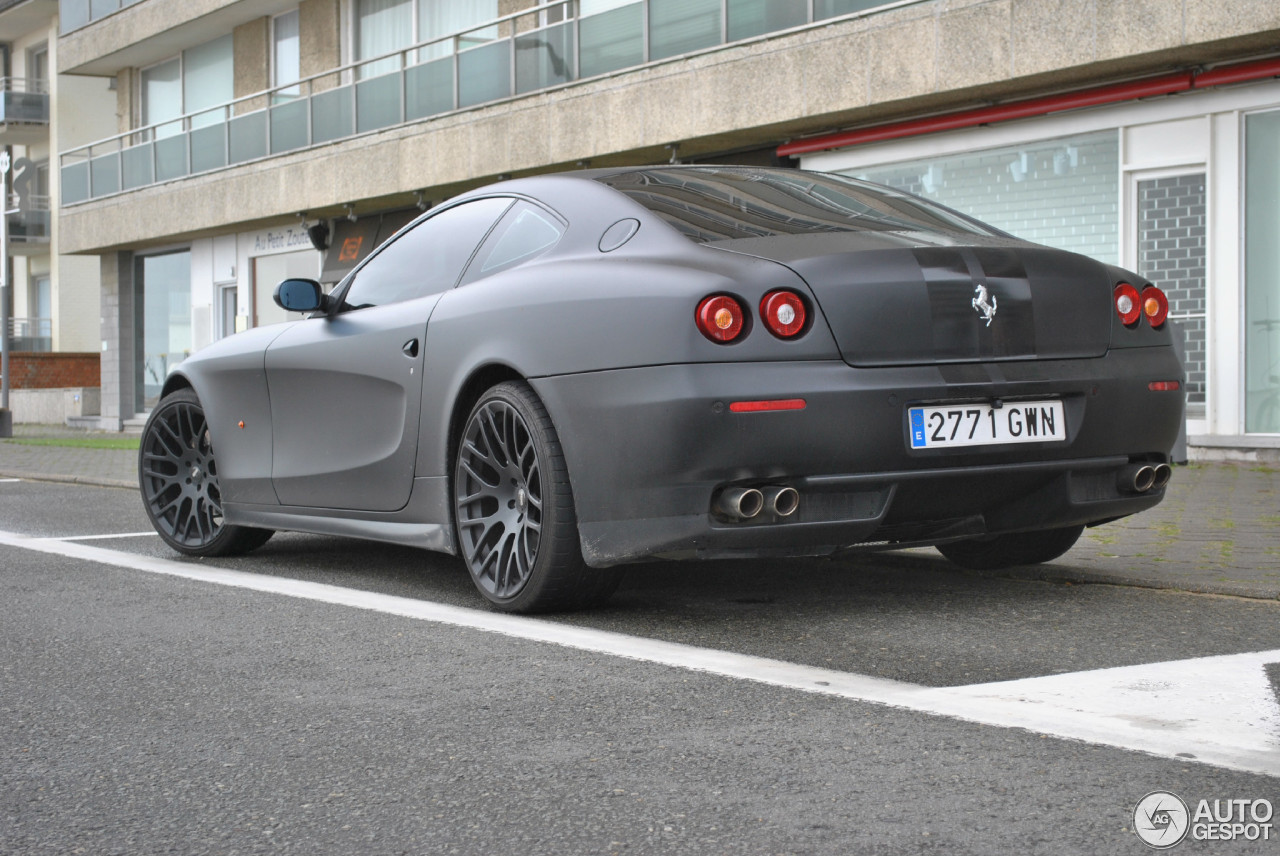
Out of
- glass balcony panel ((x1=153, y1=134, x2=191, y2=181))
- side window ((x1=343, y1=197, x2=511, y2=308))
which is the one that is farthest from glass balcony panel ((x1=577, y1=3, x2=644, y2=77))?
side window ((x1=343, y1=197, x2=511, y2=308))

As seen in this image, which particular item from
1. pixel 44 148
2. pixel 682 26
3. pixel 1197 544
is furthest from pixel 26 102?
pixel 1197 544

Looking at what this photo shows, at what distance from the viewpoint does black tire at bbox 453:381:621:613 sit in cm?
448

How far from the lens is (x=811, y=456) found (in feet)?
13.5

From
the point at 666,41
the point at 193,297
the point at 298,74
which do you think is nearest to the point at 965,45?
the point at 666,41

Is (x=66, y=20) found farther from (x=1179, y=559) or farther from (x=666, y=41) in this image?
(x=1179, y=559)

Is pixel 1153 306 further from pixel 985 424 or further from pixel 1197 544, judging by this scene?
pixel 1197 544

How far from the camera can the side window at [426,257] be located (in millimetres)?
5406

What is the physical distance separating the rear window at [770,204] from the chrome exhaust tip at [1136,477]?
0.89 meters

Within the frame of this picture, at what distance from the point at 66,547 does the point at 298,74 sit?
67.0 ft

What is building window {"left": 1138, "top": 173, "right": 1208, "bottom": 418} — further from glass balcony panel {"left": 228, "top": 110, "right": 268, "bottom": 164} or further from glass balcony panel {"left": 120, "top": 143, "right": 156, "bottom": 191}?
glass balcony panel {"left": 120, "top": 143, "right": 156, "bottom": 191}

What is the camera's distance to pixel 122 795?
2848 millimetres

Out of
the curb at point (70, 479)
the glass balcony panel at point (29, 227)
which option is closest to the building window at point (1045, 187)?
the curb at point (70, 479)

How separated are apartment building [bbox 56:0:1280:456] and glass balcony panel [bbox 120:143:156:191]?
54mm

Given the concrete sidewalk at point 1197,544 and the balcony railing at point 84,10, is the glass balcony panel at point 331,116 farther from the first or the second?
the concrete sidewalk at point 1197,544
